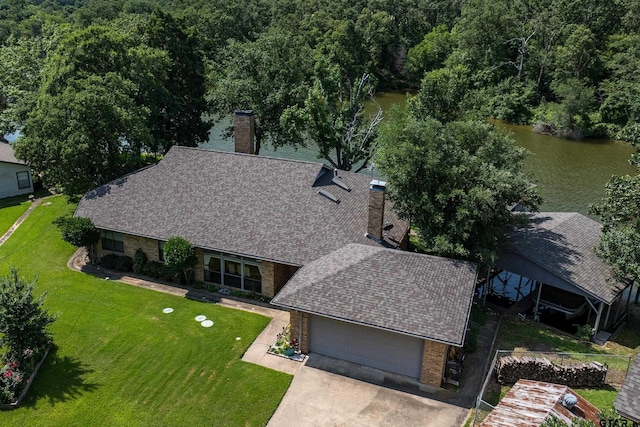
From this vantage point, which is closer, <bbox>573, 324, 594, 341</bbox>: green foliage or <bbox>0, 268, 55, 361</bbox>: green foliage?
<bbox>0, 268, 55, 361</bbox>: green foliage

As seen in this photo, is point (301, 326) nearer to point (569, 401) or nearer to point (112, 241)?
point (569, 401)

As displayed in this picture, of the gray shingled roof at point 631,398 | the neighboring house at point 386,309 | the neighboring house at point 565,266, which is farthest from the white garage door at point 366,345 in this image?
the neighboring house at point 565,266

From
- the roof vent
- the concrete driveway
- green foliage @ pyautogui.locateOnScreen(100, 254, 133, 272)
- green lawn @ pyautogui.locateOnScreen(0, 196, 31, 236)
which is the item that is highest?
the roof vent

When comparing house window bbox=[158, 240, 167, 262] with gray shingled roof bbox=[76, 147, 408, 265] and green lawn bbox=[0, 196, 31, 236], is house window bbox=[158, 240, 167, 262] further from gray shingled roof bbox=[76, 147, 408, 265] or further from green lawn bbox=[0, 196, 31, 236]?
green lawn bbox=[0, 196, 31, 236]

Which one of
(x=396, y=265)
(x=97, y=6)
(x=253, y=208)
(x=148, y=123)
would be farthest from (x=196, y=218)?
(x=97, y=6)

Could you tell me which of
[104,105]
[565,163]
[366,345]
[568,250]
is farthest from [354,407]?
[565,163]

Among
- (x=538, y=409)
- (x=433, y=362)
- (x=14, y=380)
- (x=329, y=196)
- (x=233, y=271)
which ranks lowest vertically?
(x=14, y=380)

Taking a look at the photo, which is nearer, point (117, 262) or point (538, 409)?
point (538, 409)

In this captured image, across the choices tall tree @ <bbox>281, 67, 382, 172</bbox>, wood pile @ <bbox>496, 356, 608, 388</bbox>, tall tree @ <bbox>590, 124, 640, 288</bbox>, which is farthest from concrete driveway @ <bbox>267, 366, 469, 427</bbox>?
tall tree @ <bbox>281, 67, 382, 172</bbox>
